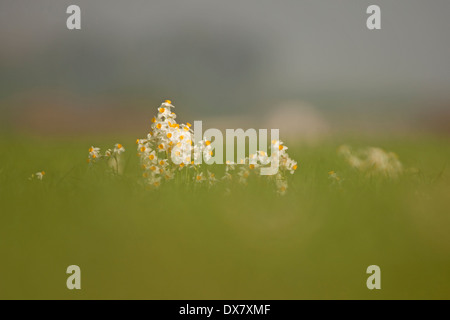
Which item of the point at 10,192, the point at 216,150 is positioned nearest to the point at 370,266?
the point at 216,150

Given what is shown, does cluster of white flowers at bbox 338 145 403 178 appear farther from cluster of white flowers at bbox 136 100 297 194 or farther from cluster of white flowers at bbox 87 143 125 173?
cluster of white flowers at bbox 87 143 125 173

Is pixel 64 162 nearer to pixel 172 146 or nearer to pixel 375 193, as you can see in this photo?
pixel 172 146

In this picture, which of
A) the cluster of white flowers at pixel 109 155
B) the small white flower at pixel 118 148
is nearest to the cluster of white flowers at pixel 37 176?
the cluster of white flowers at pixel 109 155

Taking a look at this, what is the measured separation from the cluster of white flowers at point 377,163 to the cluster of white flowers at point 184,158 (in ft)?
3.60

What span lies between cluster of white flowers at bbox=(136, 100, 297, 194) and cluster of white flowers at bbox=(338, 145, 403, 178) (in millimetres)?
1097

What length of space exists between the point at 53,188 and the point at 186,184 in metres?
1.67

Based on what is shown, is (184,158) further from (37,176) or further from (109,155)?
(37,176)

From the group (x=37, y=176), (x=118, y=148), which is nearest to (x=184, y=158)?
(x=118, y=148)

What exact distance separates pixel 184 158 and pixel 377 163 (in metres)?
2.69

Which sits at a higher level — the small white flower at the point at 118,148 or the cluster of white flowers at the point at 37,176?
the small white flower at the point at 118,148

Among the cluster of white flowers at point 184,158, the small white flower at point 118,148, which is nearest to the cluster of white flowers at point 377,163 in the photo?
the cluster of white flowers at point 184,158

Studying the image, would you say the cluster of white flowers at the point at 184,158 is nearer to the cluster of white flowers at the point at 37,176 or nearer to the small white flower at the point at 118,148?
the small white flower at the point at 118,148

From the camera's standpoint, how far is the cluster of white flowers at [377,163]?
592 cm
